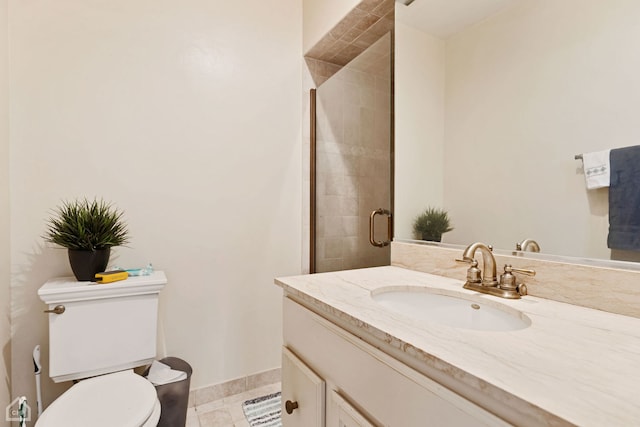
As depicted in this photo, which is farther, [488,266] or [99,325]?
[99,325]

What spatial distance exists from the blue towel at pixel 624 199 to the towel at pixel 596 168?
0.01m

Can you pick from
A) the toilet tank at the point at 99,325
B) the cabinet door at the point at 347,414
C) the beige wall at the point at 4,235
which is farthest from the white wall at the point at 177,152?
the cabinet door at the point at 347,414

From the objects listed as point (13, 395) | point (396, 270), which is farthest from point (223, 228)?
point (13, 395)

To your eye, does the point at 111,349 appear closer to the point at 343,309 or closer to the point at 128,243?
the point at 128,243

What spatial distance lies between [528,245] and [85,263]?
168 cm

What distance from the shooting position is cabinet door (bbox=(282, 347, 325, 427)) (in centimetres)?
86

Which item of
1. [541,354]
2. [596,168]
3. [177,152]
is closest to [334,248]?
[177,152]

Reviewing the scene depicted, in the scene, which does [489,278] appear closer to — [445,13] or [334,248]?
[445,13]

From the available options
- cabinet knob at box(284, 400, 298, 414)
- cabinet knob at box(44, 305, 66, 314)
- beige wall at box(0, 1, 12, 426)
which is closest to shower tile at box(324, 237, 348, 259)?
cabinet knob at box(284, 400, 298, 414)

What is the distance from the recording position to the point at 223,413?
1682 mm

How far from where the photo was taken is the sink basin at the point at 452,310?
2.75 ft

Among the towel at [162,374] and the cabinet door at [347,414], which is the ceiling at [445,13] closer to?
the cabinet door at [347,414]

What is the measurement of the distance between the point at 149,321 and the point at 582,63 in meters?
1.80

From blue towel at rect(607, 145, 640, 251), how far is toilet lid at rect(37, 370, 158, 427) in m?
1.44
